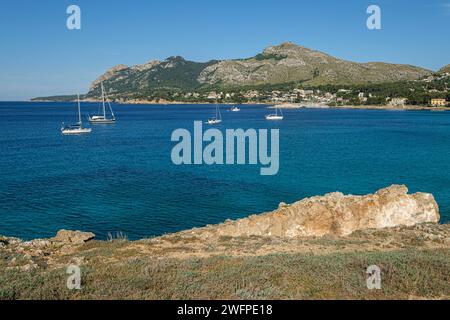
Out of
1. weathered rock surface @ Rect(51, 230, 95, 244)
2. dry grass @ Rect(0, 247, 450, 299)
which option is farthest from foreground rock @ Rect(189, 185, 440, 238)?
dry grass @ Rect(0, 247, 450, 299)

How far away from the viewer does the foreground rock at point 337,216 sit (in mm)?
20656

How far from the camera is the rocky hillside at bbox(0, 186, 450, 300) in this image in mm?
9430

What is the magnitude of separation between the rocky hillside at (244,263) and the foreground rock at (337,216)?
7 cm

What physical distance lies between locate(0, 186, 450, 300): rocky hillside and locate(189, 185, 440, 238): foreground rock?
74 mm

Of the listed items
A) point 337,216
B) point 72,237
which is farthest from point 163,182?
point 337,216

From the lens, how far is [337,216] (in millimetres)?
21281

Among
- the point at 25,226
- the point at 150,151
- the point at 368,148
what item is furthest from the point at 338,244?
the point at 368,148

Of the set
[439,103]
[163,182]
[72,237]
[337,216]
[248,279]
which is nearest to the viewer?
[248,279]

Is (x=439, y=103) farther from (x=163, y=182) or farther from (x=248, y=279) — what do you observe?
(x=248, y=279)

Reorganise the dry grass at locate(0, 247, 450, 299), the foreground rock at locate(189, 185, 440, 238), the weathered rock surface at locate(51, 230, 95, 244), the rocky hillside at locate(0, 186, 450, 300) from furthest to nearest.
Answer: the foreground rock at locate(189, 185, 440, 238)
the weathered rock surface at locate(51, 230, 95, 244)
the rocky hillside at locate(0, 186, 450, 300)
the dry grass at locate(0, 247, 450, 299)

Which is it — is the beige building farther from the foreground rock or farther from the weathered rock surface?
the weathered rock surface

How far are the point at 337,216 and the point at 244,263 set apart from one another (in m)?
10.9
